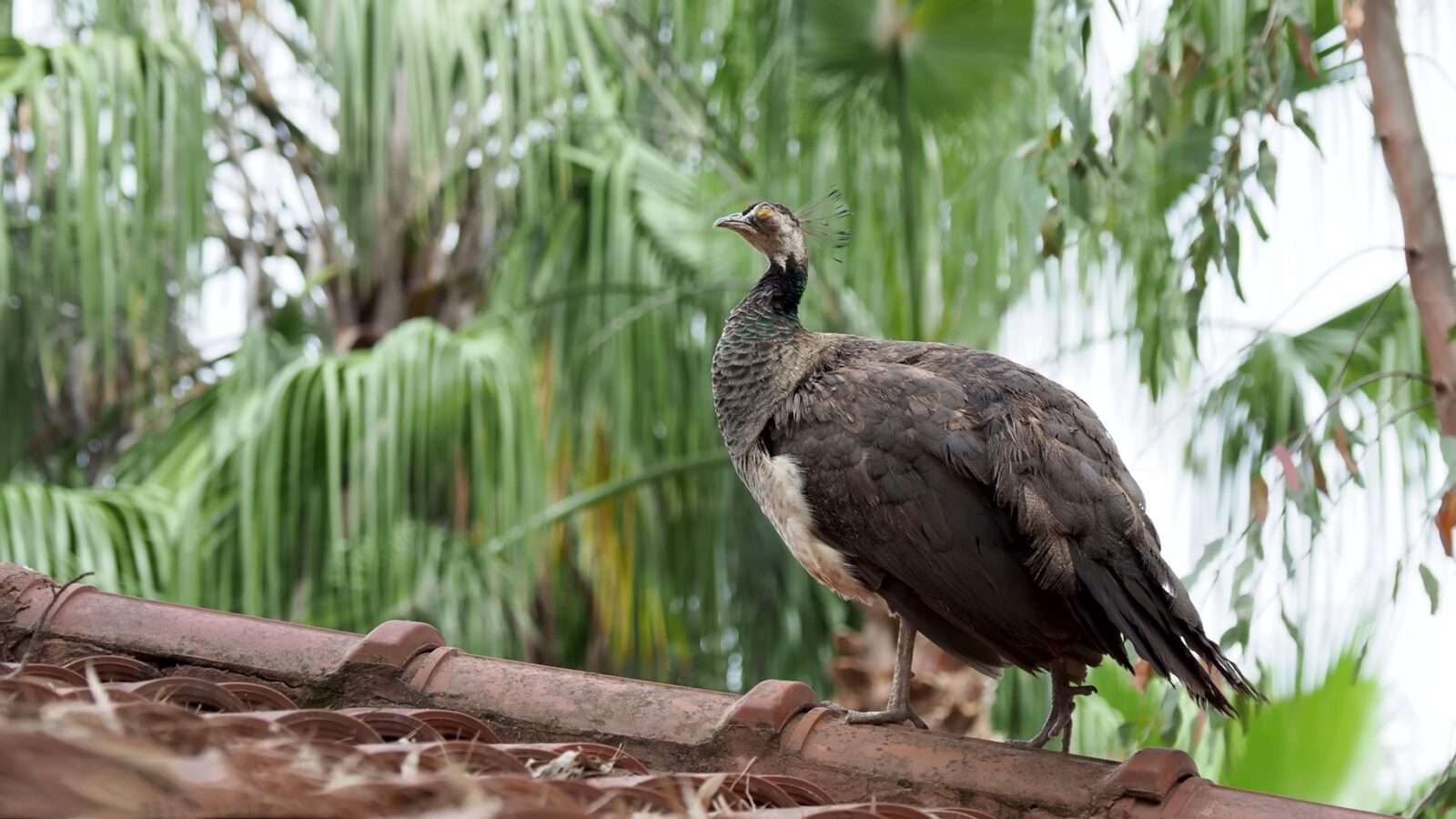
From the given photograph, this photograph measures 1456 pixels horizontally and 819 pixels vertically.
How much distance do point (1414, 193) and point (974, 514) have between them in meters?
1.35

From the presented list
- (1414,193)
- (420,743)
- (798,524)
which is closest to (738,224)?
(798,524)

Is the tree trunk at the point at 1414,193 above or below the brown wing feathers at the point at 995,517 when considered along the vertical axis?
above

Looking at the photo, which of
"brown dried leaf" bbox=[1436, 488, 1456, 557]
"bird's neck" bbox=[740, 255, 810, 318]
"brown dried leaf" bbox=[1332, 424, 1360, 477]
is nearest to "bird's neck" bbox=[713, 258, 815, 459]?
"bird's neck" bbox=[740, 255, 810, 318]

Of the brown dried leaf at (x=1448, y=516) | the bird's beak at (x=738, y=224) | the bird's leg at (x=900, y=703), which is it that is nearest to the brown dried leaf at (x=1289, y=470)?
the brown dried leaf at (x=1448, y=516)

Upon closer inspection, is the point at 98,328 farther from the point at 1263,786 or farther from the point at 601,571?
the point at 1263,786

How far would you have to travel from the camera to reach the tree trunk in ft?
11.0

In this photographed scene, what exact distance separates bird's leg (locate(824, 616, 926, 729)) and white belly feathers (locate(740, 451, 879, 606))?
0.10 m

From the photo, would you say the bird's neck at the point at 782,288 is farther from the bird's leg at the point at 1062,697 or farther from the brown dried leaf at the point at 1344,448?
the brown dried leaf at the point at 1344,448

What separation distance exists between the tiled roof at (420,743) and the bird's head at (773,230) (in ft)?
3.89

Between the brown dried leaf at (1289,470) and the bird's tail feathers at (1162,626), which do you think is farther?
the brown dried leaf at (1289,470)

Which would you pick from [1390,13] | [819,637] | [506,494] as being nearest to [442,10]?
[506,494]

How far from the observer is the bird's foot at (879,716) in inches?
111

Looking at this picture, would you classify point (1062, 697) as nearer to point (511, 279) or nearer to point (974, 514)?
point (974, 514)

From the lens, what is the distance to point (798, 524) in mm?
2979
